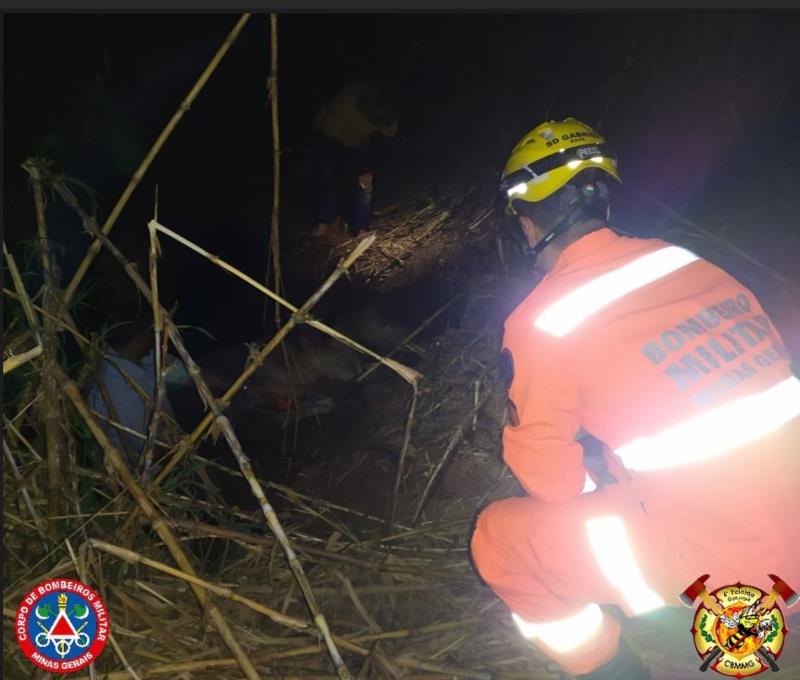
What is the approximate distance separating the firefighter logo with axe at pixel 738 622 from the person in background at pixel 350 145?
4.88 metres

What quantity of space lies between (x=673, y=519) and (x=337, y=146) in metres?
5.26

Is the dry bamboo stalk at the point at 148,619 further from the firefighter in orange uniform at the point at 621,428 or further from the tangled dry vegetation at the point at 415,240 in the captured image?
the tangled dry vegetation at the point at 415,240

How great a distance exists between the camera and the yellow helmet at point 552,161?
244cm

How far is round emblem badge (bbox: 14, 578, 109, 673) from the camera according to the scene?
222cm

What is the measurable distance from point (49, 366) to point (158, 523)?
67 centimetres

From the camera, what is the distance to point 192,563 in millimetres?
2824

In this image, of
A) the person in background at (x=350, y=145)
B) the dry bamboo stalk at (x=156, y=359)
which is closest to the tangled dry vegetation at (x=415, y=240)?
the person in background at (x=350, y=145)

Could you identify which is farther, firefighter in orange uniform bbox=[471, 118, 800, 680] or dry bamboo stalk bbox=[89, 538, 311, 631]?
dry bamboo stalk bbox=[89, 538, 311, 631]

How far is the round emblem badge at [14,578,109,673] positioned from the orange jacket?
140cm

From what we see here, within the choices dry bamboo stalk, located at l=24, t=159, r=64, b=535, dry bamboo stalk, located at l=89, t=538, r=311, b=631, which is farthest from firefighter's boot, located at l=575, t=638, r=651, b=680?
dry bamboo stalk, located at l=24, t=159, r=64, b=535

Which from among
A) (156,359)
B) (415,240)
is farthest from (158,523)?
(415,240)

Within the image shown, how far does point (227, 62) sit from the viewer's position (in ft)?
33.9

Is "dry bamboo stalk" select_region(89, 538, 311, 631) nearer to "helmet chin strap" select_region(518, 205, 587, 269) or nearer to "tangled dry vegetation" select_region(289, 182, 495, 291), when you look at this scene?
"helmet chin strap" select_region(518, 205, 587, 269)

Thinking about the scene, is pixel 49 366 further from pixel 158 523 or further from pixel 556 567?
pixel 556 567
